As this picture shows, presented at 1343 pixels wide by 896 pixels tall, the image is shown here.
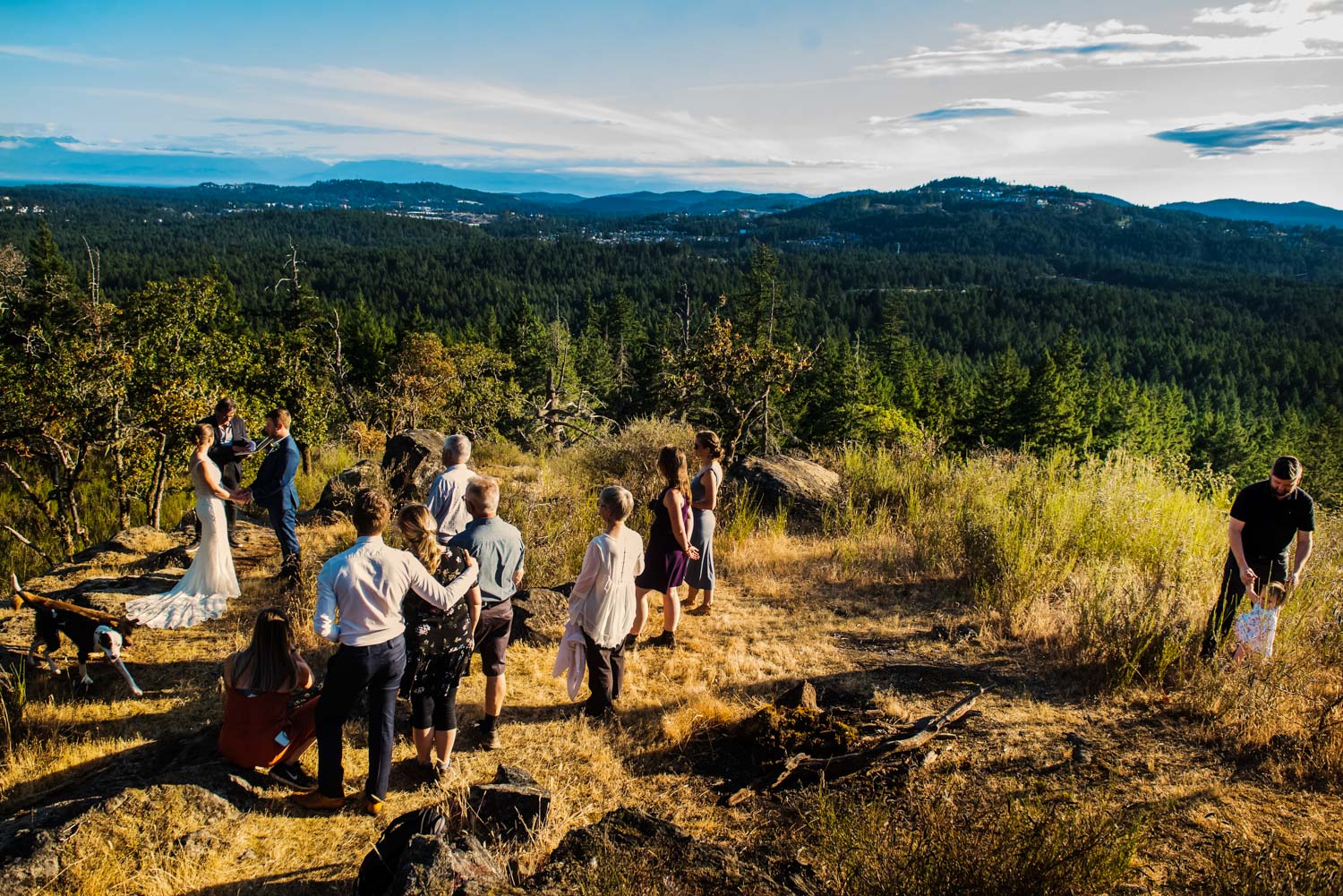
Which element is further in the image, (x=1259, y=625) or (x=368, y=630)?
(x=1259, y=625)

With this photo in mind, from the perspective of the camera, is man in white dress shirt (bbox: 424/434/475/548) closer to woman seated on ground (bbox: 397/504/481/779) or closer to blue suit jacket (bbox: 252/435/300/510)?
woman seated on ground (bbox: 397/504/481/779)

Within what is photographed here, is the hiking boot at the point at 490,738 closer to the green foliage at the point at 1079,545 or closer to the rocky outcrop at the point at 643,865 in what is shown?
the rocky outcrop at the point at 643,865

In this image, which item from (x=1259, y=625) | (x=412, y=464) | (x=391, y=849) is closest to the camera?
(x=391, y=849)

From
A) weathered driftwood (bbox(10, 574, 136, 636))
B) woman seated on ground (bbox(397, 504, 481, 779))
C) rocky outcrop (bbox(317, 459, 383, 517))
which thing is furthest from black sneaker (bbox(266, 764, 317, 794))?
rocky outcrop (bbox(317, 459, 383, 517))

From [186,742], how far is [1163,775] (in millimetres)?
5422

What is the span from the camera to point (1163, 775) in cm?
379

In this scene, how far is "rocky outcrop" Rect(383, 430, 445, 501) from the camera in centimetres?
938

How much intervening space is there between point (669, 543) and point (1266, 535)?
3.92 meters

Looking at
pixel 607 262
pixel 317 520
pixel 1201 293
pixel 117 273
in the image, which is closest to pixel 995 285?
pixel 1201 293

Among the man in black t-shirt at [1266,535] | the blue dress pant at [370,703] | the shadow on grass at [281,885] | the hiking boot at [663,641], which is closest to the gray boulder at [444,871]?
the shadow on grass at [281,885]

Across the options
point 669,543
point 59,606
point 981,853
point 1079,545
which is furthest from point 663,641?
point 59,606

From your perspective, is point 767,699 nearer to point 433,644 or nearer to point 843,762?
point 843,762

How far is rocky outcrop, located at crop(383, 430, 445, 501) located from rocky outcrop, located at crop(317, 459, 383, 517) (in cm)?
19

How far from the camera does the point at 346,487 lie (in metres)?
9.61
